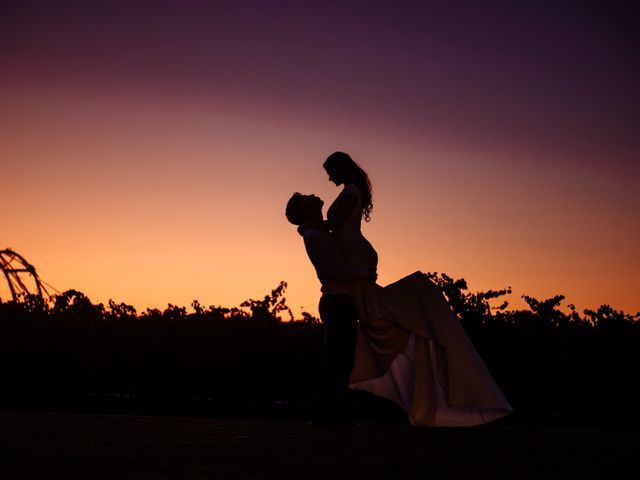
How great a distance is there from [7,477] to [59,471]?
1.27ft

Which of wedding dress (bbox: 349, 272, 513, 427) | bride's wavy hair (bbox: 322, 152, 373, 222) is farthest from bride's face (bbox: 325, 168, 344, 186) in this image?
wedding dress (bbox: 349, 272, 513, 427)

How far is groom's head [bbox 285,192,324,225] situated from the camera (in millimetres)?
8859

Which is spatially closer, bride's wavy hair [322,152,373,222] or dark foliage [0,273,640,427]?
bride's wavy hair [322,152,373,222]

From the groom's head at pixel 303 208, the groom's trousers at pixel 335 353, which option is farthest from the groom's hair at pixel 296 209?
the groom's trousers at pixel 335 353

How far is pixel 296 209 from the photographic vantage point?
8875 mm

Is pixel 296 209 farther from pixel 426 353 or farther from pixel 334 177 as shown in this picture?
pixel 426 353

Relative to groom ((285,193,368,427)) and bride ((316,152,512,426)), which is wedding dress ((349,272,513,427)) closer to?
Result: bride ((316,152,512,426))

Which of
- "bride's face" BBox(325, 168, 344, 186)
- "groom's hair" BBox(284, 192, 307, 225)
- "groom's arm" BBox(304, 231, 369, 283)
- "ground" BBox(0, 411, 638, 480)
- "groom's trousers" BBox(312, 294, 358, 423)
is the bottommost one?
"ground" BBox(0, 411, 638, 480)

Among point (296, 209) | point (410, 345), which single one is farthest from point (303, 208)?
point (410, 345)

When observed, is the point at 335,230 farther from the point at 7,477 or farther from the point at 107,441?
the point at 7,477

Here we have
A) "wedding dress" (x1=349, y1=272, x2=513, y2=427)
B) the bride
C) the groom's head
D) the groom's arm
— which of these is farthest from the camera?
"wedding dress" (x1=349, y1=272, x2=513, y2=427)

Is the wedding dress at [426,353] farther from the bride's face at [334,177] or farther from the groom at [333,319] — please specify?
the bride's face at [334,177]

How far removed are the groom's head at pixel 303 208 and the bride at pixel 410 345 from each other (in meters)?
0.29

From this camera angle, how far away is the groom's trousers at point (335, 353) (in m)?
8.55
